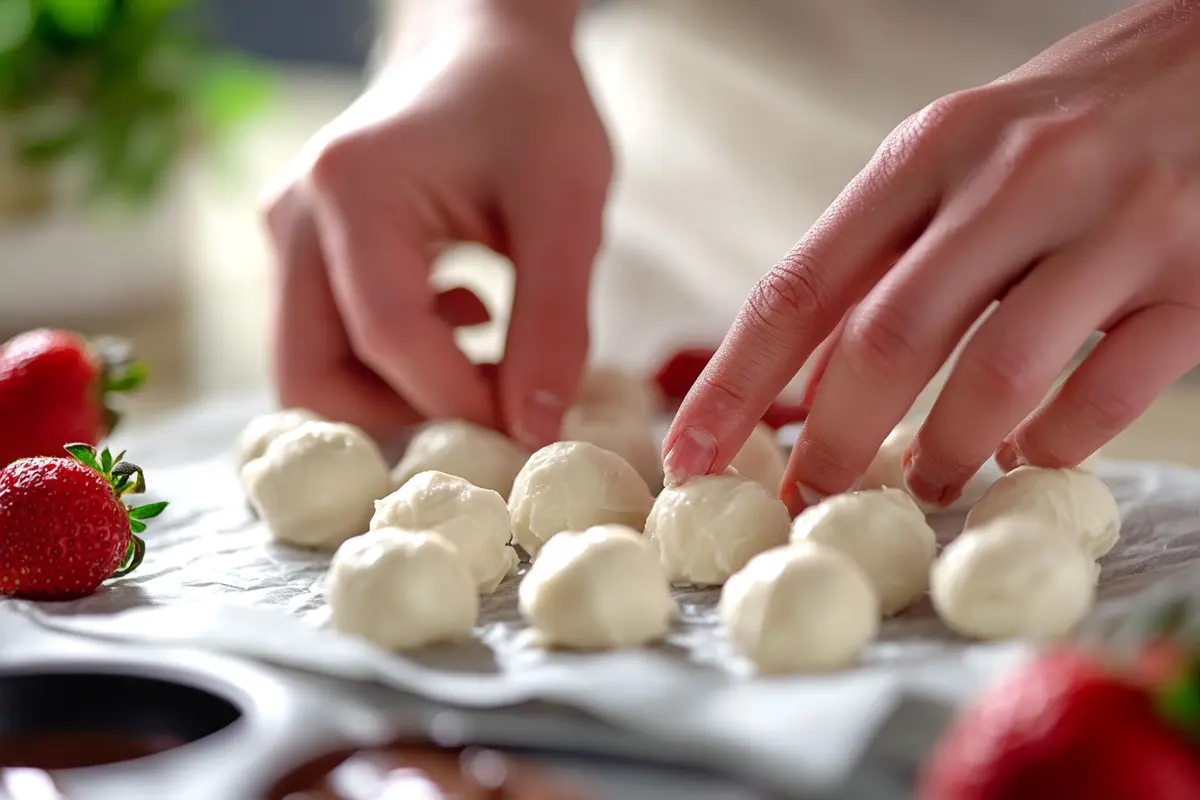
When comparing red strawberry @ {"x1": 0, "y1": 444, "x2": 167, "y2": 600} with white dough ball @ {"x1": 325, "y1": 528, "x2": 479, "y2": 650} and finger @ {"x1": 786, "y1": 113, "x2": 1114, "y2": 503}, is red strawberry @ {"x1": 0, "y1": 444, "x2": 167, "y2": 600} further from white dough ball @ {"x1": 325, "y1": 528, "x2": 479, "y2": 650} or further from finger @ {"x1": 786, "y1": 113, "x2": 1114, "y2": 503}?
finger @ {"x1": 786, "y1": 113, "x2": 1114, "y2": 503}

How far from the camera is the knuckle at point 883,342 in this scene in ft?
2.22

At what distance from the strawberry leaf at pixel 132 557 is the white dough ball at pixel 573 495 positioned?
22cm

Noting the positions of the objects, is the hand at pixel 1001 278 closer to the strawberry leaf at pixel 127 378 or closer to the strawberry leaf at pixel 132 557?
the strawberry leaf at pixel 132 557

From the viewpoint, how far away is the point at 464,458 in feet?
2.97

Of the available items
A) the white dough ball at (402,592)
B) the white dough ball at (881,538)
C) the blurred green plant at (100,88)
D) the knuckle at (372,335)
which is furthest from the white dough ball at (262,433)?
the blurred green plant at (100,88)

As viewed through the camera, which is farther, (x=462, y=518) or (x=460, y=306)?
(x=460, y=306)

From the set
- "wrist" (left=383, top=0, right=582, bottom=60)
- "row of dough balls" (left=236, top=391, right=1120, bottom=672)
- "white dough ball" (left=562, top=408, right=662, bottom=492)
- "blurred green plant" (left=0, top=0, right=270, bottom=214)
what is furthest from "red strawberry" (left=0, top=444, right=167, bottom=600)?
"blurred green plant" (left=0, top=0, right=270, bottom=214)

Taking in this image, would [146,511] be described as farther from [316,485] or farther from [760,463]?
[760,463]

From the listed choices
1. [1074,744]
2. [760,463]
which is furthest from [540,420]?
[1074,744]

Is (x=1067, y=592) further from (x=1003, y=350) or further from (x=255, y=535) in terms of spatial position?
(x=255, y=535)

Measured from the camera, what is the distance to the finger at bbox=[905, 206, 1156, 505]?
0.66 m

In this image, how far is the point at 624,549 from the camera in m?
0.64

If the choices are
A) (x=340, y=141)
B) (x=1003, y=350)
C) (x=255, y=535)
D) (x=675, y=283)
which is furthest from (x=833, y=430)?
(x=675, y=283)

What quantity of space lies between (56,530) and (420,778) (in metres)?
0.30
